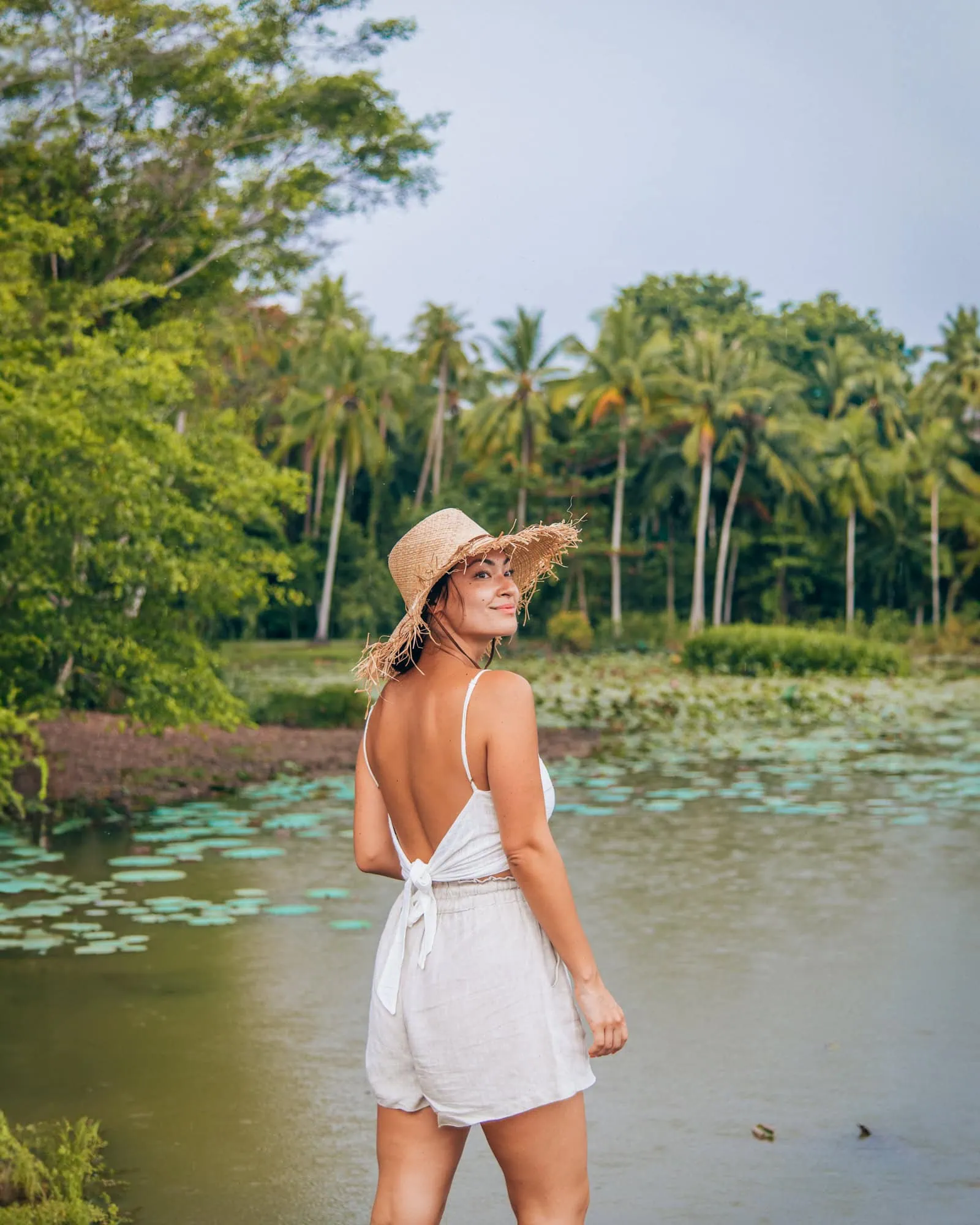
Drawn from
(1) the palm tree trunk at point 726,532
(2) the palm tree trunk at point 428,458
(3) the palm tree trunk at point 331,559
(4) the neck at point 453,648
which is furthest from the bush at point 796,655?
(4) the neck at point 453,648

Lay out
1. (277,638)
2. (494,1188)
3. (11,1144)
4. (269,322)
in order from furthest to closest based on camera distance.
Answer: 1. (277,638)
2. (269,322)
3. (494,1188)
4. (11,1144)

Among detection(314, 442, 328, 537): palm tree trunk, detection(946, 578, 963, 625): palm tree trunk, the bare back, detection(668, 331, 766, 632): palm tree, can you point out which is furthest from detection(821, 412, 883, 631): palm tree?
the bare back

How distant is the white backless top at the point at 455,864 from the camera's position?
8.31ft

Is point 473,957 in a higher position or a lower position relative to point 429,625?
lower

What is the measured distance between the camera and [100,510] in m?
10.5

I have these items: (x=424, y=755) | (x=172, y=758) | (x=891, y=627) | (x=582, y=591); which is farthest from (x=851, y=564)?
(x=424, y=755)

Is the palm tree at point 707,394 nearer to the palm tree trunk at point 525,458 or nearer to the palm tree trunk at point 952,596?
the palm tree trunk at point 525,458

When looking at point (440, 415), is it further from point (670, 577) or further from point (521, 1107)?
point (521, 1107)

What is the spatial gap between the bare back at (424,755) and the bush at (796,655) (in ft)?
88.2

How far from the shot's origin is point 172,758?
43.7 ft

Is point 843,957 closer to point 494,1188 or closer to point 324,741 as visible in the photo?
point 494,1188

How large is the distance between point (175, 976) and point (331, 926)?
3.67 feet

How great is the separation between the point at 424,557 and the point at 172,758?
36.1 feet

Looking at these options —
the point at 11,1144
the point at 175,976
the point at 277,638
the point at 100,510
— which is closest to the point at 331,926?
the point at 175,976
